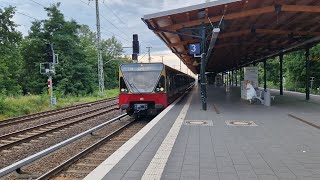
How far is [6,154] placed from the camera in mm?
9594

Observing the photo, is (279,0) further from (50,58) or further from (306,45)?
(50,58)

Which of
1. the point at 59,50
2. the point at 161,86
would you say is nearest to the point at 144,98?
the point at 161,86

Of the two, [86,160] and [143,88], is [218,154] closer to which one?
[86,160]

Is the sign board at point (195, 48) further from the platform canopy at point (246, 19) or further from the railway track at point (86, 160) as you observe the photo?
the railway track at point (86, 160)

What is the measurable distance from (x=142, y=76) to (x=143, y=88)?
1.93ft

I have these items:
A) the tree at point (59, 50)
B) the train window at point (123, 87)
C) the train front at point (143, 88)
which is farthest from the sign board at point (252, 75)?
the tree at point (59, 50)

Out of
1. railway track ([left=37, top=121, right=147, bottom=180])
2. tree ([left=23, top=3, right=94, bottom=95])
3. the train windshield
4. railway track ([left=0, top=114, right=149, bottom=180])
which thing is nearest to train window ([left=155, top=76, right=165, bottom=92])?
the train windshield

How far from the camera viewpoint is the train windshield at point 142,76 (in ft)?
55.1

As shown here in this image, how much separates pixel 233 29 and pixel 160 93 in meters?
6.14

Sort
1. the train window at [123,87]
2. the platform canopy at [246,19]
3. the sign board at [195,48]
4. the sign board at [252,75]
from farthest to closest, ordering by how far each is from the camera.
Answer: the sign board at [252,75], the sign board at [195,48], the train window at [123,87], the platform canopy at [246,19]

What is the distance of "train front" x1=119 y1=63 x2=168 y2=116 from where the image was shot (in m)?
16.6

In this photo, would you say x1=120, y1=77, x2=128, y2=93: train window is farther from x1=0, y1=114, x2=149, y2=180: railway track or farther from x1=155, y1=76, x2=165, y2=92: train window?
x1=0, y1=114, x2=149, y2=180: railway track

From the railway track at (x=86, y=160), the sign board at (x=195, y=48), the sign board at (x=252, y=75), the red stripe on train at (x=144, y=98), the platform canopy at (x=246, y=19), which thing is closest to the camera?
the railway track at (x=86, y=160)

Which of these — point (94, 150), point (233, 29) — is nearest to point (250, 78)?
point (233, 29)
